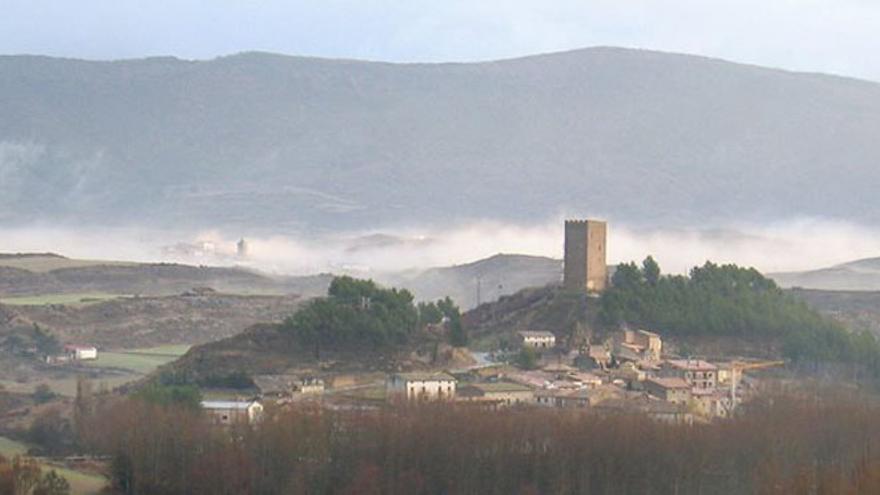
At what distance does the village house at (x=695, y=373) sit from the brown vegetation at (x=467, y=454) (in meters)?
9.97

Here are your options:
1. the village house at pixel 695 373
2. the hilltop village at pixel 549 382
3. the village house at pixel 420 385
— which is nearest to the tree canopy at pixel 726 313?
the hilltop village at pixel 549 382

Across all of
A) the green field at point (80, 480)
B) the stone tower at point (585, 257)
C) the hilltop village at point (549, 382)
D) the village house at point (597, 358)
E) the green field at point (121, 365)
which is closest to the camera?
the green field at point (80, 480)

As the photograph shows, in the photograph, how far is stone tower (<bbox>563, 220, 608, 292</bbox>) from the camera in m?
61.3

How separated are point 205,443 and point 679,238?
73.3 m

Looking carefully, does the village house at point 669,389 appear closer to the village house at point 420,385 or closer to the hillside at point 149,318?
the village house at point 420,385

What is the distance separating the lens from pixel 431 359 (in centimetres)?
5359

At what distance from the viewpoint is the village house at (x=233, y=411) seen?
136ft

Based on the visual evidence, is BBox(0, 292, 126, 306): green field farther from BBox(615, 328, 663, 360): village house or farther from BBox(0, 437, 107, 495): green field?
BBox(0, 437, 107, 495): green field

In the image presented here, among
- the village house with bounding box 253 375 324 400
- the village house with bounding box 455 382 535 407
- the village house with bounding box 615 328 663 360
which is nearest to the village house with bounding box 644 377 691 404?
the village house with bounding box 455 382 535 407

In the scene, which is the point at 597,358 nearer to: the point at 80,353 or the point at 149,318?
the point at 80,353

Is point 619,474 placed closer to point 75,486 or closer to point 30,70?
point 75,486

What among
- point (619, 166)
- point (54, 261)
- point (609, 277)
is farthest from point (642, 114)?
point (609, 277)

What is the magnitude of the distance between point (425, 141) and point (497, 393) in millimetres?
98822

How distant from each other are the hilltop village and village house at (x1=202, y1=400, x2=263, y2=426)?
1.4 inches
